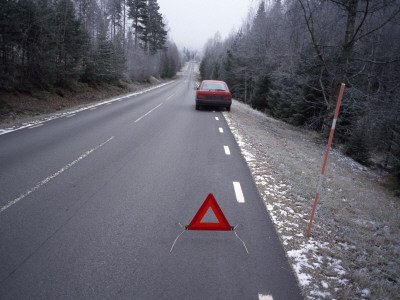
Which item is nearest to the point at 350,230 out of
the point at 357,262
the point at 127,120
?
the point at 357,262

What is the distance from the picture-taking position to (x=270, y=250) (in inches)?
137

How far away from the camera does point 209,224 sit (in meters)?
3.80

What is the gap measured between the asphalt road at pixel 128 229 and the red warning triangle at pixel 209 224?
0.38ft

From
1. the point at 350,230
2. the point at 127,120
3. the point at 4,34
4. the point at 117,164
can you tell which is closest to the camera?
the point at 350,230

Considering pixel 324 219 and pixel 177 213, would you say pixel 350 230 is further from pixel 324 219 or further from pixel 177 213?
pixel 177 213

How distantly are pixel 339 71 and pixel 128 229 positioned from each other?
11.5 meters

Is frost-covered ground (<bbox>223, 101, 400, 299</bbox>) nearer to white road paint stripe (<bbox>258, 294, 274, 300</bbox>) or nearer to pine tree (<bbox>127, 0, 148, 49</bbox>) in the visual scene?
white road paint stripe (<bbox>258, 294, 274, 300</bbox>)

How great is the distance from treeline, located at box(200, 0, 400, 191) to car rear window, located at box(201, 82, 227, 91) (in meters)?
3.66

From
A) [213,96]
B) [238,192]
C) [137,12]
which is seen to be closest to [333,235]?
[238,192]

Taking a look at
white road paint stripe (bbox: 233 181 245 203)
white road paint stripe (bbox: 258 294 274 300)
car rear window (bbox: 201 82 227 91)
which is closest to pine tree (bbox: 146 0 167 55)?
car rear window (bbox: 201 82 227 91)

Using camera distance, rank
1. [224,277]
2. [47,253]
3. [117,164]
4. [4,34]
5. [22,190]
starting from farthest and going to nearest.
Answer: [4,34]
[117,164]
[22,190]
[47,253]
[224,277]

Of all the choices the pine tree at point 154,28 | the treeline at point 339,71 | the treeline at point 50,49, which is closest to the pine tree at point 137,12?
the pine tree at point 154,28

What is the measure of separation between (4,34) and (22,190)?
14304mm

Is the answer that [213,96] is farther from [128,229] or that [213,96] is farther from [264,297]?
[264,297]
